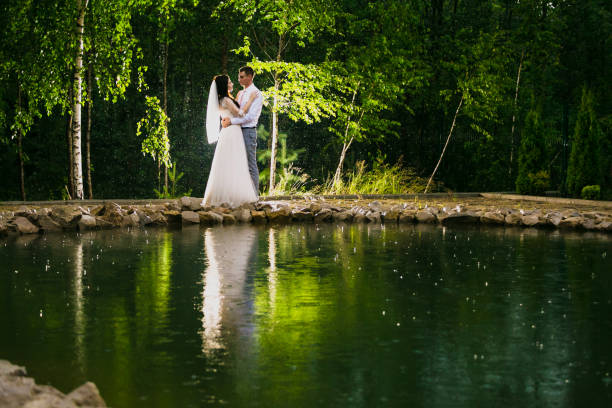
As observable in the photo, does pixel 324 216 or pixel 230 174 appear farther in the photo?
pixel 230 174

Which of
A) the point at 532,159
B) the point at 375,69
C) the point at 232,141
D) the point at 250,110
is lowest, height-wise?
the point at 532,159

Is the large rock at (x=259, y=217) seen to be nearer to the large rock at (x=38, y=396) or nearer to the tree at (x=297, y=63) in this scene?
the tree at (x=297, y=63)

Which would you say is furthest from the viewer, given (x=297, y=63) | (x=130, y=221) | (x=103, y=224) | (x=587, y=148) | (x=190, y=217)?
(x=587, y=148)

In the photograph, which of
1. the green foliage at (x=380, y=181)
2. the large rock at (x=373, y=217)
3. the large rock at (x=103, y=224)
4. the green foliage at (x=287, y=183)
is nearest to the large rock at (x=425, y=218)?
the large rock at (x=373, y=217)

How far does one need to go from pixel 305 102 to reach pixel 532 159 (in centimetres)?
639

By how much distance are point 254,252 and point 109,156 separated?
12.4m

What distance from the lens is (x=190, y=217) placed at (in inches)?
587

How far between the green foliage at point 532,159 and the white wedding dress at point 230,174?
890cm

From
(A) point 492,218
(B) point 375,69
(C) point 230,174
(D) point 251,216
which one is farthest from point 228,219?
(B) point 375,69

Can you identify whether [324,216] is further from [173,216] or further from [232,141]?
[173,216]

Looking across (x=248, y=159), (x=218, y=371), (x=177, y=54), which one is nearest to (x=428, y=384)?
(x=218, y=371)

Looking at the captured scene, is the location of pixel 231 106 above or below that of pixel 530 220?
above

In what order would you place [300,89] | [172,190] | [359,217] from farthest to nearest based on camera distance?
[172,190]
[300,89]
[359,217]

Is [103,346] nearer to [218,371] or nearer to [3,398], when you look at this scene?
[218,371]
